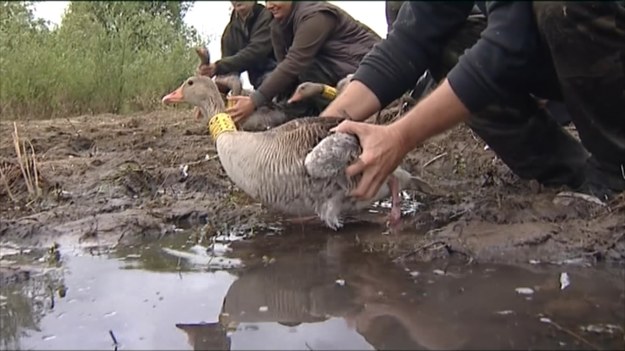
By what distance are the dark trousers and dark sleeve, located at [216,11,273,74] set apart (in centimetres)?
441

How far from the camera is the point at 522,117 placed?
456 centimetres

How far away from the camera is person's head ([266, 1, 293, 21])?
7664 mm

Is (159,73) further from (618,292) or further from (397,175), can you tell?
(618,292)

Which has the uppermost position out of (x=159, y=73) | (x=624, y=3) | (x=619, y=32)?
(x=159, y=73)

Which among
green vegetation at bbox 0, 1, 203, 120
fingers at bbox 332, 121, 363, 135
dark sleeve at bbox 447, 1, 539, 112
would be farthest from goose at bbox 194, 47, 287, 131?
dark sleeve at bbox 447, 1, 539, 112

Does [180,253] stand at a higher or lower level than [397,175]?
lower

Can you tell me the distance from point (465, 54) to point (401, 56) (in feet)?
2.97

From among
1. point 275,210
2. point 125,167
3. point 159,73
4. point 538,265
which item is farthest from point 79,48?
point 538,265

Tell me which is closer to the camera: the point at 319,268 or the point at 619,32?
the point at 319,268

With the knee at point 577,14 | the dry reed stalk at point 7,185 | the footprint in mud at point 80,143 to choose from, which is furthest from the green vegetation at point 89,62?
the knee at point 577,14

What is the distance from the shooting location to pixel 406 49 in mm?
4375

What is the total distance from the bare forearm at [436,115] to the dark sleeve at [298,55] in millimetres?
4170

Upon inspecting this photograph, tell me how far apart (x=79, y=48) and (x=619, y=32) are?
333 inches

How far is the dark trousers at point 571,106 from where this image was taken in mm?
3873
